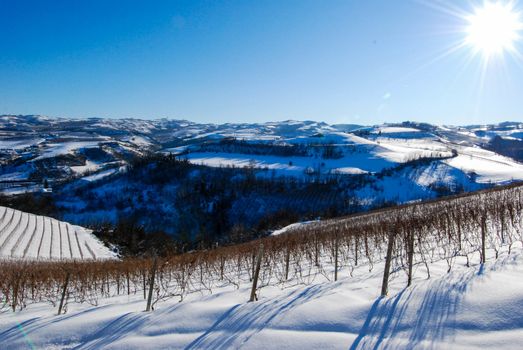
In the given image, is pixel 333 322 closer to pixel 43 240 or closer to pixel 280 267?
pixel 280 267

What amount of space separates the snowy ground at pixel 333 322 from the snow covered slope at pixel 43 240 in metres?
25.8

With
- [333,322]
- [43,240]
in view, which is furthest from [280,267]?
A: [43,240]

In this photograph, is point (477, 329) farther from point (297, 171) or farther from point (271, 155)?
point (271, 155)

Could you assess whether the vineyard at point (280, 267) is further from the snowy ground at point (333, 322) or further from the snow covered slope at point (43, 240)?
the snow covered slope at point (43, 240)

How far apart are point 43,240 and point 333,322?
126ft

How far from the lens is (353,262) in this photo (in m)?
12.7

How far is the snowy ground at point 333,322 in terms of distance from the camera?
167 inches

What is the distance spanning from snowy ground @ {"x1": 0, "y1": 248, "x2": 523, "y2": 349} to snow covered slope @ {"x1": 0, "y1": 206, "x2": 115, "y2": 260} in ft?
84.6

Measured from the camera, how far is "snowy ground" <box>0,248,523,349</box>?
4.25 metres

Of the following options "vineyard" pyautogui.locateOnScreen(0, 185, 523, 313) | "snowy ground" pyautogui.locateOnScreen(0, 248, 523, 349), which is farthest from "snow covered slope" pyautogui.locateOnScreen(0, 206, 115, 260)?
"snowy ground" pyautogui.locateOnScreen(0, 248, 523, 349)

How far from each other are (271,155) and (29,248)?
15516 cm

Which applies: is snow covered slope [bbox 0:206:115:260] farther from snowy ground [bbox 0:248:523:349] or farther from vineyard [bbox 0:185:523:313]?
snowy ground [bbox 0:248:523:349]

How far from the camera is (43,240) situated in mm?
33500

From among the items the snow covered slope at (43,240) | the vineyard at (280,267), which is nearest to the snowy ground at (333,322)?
the vineyard at (280,267)
